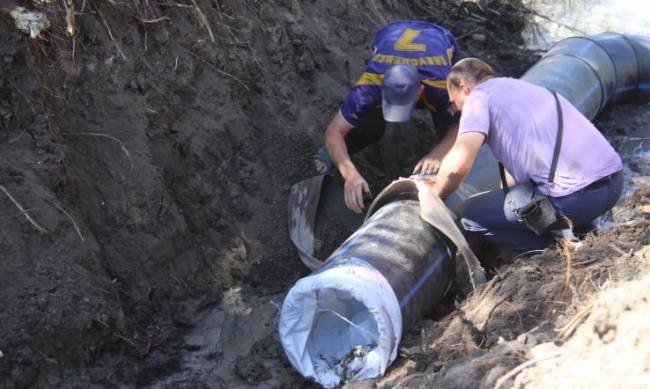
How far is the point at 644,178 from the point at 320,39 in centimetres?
261

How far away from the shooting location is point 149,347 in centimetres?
390

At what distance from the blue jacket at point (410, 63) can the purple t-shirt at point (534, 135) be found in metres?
0.67

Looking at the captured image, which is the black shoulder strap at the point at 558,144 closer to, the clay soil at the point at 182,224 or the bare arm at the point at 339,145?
the clay soil at the point at 182,224

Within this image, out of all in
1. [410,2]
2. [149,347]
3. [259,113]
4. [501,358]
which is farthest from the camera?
[410,2]

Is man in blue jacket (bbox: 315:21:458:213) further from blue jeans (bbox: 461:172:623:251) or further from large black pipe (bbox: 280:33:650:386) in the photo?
blue jeans (bbox: 461:172:623:251)

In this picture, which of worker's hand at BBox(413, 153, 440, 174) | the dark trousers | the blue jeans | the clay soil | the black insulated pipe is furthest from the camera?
the black insulated pipe

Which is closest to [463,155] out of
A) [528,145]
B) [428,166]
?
[528,145]

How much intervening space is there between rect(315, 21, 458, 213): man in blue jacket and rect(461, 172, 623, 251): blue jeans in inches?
14.5

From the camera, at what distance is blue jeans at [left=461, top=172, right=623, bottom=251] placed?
13.3 ft

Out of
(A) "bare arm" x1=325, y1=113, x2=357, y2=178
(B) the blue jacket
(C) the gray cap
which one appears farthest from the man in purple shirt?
(A) "bare arm" x1=325, y1=113, x2=357, y2=178

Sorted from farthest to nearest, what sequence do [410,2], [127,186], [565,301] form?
[410,2] → [127,186] → [565,301]

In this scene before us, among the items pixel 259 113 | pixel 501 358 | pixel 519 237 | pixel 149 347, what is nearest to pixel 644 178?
pixel 519 237

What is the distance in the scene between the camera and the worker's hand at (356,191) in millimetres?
4531

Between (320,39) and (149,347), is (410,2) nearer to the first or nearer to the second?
(320,39)
